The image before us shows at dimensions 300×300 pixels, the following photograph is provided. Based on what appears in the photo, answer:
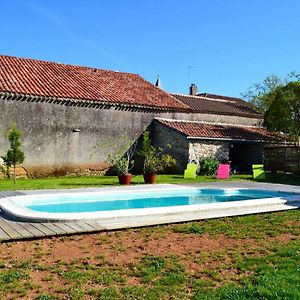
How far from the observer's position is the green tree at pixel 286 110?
25.8 meters

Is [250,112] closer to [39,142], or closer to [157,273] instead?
[39,142]

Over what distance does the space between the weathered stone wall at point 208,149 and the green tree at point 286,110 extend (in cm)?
380

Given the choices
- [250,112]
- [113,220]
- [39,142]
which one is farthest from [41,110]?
[250,112]

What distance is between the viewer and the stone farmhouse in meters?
22.2

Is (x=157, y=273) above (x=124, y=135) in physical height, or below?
below

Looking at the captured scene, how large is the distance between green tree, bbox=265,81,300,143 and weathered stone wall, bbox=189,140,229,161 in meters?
3.80

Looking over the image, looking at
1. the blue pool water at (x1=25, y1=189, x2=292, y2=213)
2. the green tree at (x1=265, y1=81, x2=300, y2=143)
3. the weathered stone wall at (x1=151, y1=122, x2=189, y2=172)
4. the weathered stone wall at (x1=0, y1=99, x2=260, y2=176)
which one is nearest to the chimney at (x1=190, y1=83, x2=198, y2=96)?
the green tree at (x1=265, y1=81, x2=300, y2=143)

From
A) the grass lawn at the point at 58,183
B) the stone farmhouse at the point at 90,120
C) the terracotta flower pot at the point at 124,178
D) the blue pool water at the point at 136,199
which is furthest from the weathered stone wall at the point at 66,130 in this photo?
the blue pool water at the point at 136,199

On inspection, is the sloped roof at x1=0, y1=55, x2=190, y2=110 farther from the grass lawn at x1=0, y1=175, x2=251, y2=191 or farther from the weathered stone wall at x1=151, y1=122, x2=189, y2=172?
the grass lawn at x1=0, y1=175, x2=251, y2=191

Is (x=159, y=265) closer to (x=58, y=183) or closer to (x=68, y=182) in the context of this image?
(x=58, y=183)

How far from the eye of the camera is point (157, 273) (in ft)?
18.6

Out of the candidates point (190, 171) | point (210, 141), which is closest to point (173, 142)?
point (210, 141)

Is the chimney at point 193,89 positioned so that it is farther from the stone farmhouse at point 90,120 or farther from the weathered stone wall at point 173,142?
the weathered stone wall at point 173,142

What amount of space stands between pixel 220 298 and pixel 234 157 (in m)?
26.3
